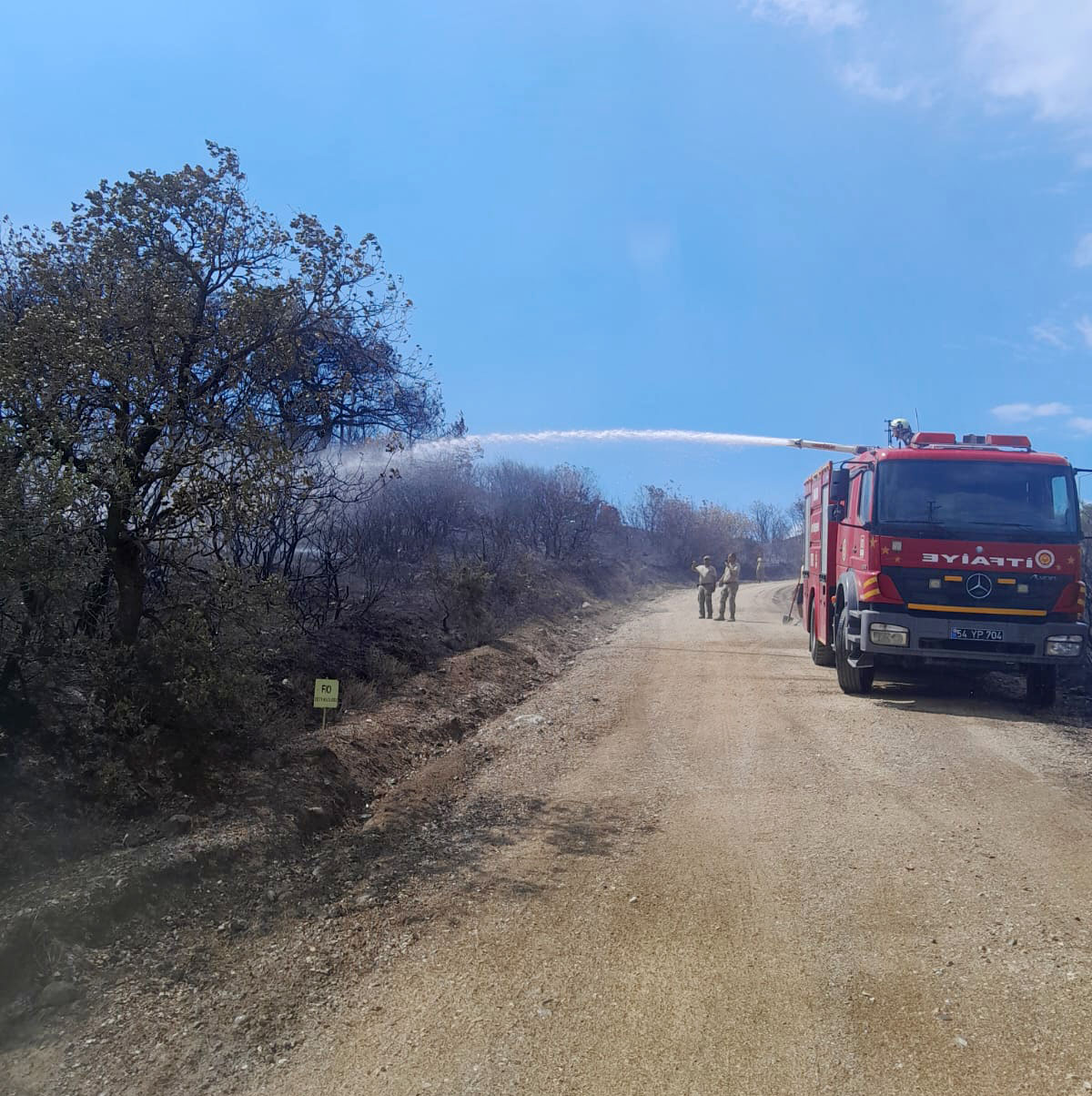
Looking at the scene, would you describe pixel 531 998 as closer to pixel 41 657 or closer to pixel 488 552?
pixel 41 657

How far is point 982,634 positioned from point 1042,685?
1.18 meters

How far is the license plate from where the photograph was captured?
10.6 m

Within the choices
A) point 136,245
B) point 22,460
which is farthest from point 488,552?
point 22,460

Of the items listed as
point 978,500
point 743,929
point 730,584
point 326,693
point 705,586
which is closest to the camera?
point 743,929

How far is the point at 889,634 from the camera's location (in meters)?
10.9

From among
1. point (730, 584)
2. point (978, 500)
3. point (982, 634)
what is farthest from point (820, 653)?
point (730, 584)

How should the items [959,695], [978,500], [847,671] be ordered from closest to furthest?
[978,500], [847,671], [959,695]

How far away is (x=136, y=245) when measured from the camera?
7.28 metres

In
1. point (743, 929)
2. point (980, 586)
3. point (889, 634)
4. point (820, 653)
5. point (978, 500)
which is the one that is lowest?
point (743, 929)

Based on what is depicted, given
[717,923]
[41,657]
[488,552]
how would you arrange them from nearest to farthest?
[717,923], [41,657], [488,552]

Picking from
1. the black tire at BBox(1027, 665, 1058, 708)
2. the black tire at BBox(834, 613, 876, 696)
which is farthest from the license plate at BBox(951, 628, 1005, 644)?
the black tire at BBox(834, 613, 876, 696)

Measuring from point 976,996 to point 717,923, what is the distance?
1.27 metres

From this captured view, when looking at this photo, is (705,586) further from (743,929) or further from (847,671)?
(743,929)

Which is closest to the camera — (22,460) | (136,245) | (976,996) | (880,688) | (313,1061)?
(313,1061)
